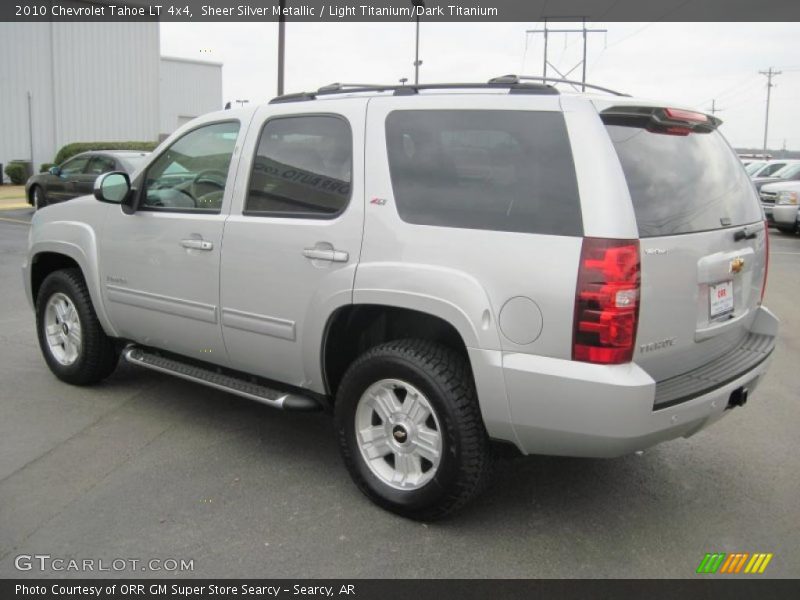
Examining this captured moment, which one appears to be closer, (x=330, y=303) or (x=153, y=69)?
(x=330, y=303)

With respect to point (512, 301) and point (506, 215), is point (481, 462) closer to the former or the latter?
point (512, 301)

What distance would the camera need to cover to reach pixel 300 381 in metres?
4.03

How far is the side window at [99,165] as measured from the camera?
49.1ft

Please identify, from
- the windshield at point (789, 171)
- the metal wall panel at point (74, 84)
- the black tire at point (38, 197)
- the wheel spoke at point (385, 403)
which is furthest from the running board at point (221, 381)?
the metal wall panel at point (74, 84)

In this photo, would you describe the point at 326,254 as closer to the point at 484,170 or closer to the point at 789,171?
the point at 484,170

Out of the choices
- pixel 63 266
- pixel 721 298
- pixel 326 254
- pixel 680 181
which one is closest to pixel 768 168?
pixel 721 298

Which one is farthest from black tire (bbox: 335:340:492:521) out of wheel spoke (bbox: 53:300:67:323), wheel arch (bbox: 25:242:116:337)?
wheel spoke (bbox: 53:300:67:323)

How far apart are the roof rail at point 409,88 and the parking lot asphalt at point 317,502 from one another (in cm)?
199

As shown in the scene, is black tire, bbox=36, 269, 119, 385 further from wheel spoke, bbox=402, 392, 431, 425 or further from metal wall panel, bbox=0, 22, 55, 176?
metal wall panel, bbox=0, 22, 55, 176

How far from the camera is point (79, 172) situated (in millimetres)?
16047

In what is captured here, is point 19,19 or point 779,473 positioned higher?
point 19,19

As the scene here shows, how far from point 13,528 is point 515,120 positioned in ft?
9.53

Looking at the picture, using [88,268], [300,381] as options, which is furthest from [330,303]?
[88,268]

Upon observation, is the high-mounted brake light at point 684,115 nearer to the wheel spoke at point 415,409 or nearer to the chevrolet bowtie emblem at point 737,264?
the chevrolet bowtie emblem at point 737,264
